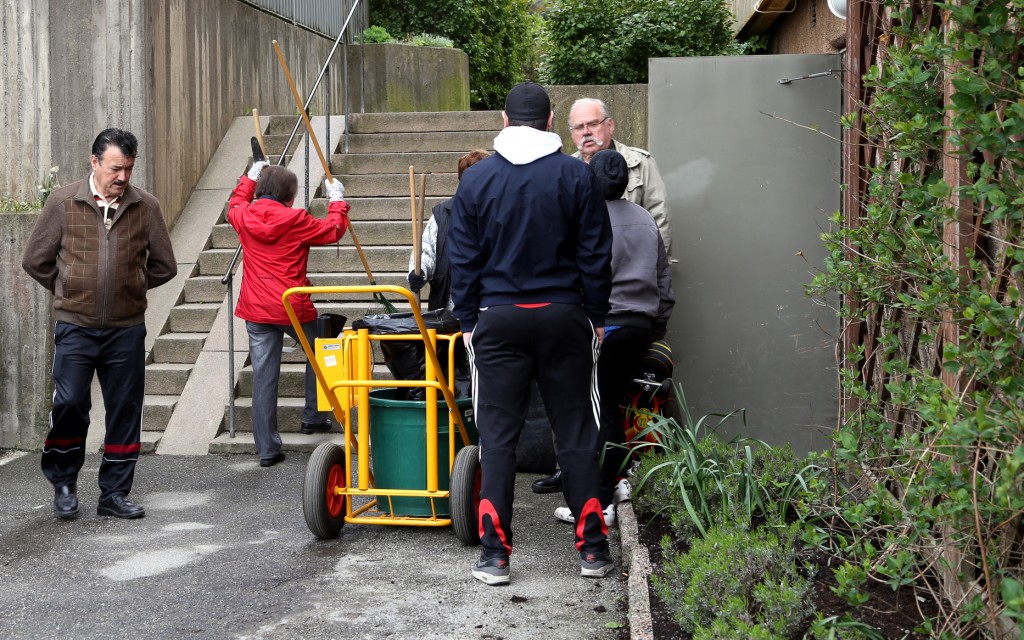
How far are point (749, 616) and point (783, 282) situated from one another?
3540mm

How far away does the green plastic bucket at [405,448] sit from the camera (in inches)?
212

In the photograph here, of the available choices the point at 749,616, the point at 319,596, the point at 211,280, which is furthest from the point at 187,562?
the point at 211,280

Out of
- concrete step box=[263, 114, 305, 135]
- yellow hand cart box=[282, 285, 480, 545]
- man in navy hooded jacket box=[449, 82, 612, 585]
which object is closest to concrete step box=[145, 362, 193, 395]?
yellow hand cart box=[282, 285, 480, 545]

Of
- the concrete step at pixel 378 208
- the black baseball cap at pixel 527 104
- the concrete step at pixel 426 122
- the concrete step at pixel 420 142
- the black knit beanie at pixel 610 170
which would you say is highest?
the concrete step at pixel 426 122

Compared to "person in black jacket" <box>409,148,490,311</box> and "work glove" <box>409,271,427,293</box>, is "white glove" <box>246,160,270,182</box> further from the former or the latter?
"work glove" <box>409,271,427,293</box>

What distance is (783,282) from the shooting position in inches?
261

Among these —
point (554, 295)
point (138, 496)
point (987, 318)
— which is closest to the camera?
point (987, 318)

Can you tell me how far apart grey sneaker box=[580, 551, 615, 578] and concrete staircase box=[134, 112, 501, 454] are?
319cm

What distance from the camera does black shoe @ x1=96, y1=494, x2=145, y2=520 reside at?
5891 millimetres

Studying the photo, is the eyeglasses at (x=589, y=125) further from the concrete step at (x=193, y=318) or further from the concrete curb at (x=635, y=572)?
the concrete step at (x=193, y=318)

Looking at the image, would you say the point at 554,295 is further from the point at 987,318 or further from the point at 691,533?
the point at 987,318

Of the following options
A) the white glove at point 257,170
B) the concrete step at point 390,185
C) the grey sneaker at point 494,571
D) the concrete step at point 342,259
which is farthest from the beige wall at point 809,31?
the grey sneaker at point 494,571

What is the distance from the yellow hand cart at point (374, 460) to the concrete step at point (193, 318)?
340 cm

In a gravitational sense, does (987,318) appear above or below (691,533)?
above
